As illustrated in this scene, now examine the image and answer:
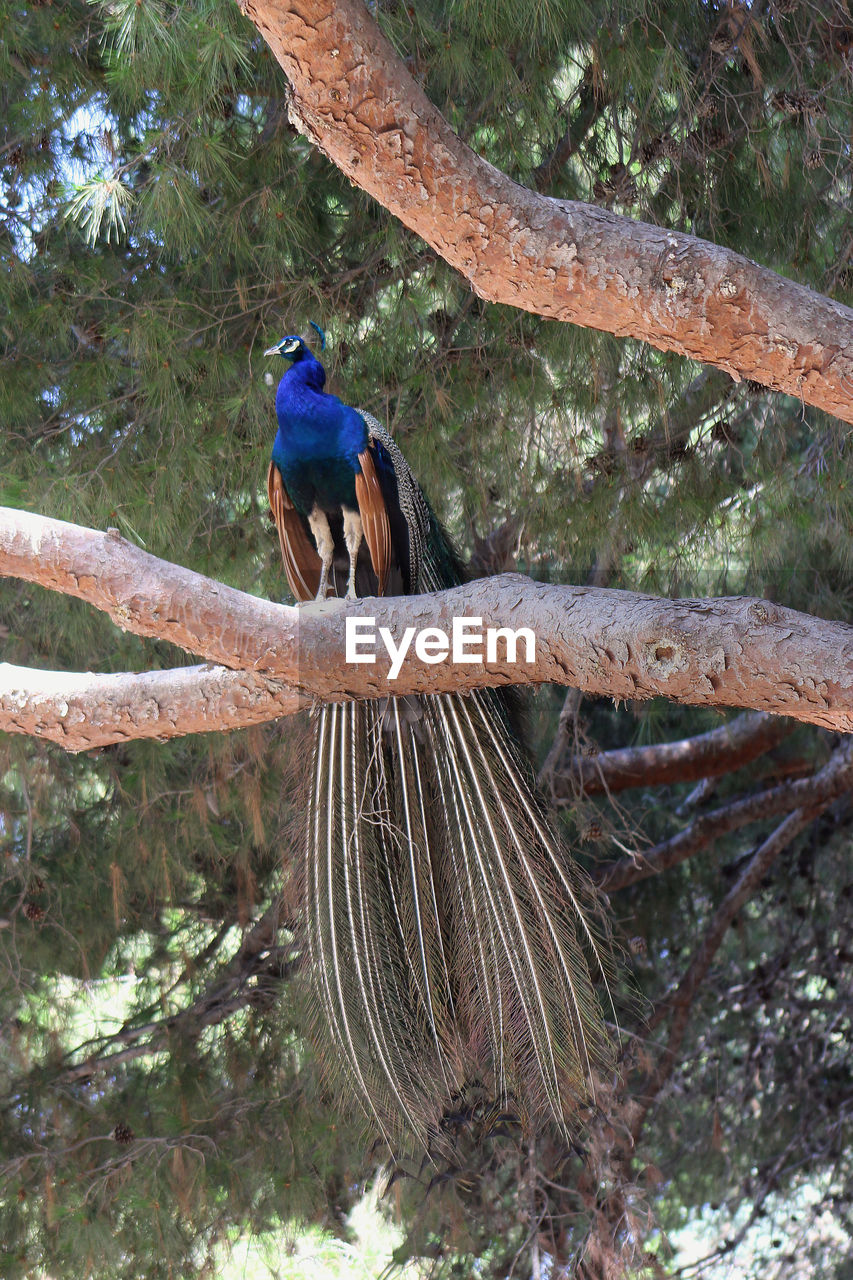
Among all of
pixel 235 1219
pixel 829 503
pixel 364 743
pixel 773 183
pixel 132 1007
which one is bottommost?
pixel 235 1219

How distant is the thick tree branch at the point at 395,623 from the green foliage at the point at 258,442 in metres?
0.52

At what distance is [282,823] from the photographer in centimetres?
232

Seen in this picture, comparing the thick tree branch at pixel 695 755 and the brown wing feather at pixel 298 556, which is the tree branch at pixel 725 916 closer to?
the thick tree branch at pixel 695 755

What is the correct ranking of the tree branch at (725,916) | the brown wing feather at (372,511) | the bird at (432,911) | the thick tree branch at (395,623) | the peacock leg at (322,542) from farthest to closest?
the tree branch at (725,916), the peacock leg at (322,542), the brown wing feather at (372,511), the bird at (432,911), the thick tree branch at (395,623)

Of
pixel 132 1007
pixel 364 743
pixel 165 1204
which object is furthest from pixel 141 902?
pixel 364 743

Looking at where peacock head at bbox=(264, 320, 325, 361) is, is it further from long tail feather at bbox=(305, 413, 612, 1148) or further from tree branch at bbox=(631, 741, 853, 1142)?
tree branch at bbox=(631, 741, 853, 1142)

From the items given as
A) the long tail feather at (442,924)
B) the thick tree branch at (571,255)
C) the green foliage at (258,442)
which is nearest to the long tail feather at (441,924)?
the long tail feather at (442,924)

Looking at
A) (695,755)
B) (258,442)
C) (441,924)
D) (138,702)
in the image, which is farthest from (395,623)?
(695,755)

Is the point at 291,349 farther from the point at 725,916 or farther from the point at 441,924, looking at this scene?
the point at 725,916

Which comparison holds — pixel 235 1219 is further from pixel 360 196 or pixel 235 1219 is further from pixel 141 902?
pixel 360 196

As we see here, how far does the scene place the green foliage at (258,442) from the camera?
7.75 ft

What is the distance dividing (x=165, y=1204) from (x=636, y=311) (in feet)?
7.90

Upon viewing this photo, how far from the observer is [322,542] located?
2471mm

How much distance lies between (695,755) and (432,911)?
1.67 metres
